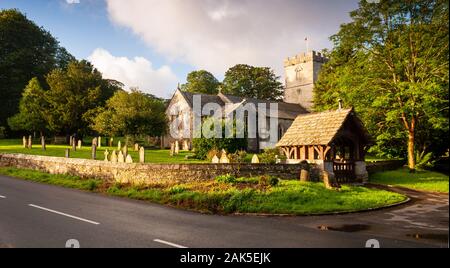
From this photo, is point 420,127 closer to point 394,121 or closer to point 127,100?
point 394,121

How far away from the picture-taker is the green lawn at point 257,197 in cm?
1403

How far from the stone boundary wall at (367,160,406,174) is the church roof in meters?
5.72

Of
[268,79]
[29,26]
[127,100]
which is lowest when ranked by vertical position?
[127,100]

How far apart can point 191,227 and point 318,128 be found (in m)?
14.2

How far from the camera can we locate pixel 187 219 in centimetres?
1225

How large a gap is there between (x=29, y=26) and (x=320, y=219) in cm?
7183

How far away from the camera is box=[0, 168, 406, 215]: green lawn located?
1403cm

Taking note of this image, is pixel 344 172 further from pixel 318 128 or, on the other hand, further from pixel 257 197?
pixel 257 197

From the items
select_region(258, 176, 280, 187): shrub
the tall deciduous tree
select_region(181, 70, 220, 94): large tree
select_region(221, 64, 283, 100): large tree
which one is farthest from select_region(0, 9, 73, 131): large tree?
select_region(258, 176, 280, 187): shrub

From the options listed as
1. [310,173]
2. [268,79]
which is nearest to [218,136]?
[310,173]

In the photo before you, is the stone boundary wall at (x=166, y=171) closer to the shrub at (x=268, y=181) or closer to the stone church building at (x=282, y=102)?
the shrub at (x=268, y=181)

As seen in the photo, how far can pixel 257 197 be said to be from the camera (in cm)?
1498

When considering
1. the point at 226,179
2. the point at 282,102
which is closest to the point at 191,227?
the point at 226,179

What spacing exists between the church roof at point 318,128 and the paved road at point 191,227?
7146mm
